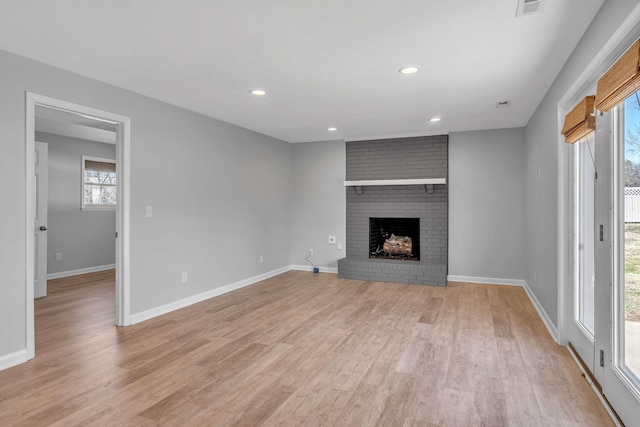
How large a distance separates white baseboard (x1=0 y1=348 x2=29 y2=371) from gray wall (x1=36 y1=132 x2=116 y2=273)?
3.79 metres

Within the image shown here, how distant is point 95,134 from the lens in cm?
608

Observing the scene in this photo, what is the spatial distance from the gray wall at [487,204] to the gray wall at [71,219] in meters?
6.18

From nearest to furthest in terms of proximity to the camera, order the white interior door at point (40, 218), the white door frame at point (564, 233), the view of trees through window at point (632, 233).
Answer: the view of trees through window at point (632, 233) → the white door frame at point (564, 233) → the white interior door at point (40, 218)

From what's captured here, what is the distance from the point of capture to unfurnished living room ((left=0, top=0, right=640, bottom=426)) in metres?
2.12

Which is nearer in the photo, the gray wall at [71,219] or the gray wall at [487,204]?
the gray wall at [487,204]

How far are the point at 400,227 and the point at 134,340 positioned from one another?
4.34 metres

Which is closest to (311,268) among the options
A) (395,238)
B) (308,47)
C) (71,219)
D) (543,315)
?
(395,238)

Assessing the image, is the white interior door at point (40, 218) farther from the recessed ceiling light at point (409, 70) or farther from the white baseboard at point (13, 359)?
the recessed ceiling light at point (409, 70)

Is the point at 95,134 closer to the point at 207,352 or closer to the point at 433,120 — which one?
the point at 207,352

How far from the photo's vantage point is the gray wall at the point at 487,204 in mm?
5426

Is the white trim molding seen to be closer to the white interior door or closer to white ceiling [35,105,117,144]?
white ceiling [35,105,117,144]

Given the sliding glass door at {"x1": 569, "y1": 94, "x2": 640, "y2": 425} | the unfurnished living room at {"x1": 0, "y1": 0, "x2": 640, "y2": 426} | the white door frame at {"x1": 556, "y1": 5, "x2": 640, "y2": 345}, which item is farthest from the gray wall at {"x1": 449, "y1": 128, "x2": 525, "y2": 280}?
the sliding glass door at {"x1": 569, "y1": 94, "x2": 640, "y2": 425}

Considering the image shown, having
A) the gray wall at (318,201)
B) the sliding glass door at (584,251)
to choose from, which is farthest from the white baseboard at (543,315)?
the gray wall at (318,201)

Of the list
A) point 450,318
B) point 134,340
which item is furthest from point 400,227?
point 134,340
